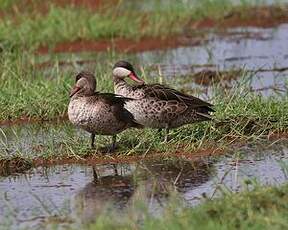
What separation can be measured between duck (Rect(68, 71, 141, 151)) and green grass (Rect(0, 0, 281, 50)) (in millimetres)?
5342

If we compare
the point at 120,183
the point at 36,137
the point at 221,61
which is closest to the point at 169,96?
the point at 36,137

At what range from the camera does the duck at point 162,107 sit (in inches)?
379

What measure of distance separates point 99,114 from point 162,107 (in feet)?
2.37

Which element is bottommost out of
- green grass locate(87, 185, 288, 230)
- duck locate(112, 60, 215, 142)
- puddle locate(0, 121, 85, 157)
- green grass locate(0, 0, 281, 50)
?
green grass locate(0, 0, 281, 50)

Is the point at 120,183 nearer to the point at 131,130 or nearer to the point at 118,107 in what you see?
the point at 118,107

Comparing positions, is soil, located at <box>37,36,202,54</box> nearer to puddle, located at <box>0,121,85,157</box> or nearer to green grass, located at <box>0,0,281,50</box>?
green grass, located at <box>0,0,281,50</box>

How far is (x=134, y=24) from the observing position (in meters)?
16.1

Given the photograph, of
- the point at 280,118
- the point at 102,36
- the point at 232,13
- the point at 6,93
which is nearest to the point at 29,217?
the point at 280,118

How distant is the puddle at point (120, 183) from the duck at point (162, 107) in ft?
1.99

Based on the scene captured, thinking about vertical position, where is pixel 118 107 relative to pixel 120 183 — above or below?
above

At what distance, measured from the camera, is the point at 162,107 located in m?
9.71

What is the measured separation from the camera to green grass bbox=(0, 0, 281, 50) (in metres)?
15.4

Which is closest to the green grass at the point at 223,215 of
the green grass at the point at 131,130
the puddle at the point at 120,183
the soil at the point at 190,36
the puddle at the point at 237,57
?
the puddle at the point at 120,183

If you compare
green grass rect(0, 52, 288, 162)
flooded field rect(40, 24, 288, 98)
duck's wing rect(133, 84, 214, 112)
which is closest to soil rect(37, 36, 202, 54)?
flooded field rect(40, 24, 288, 98)
